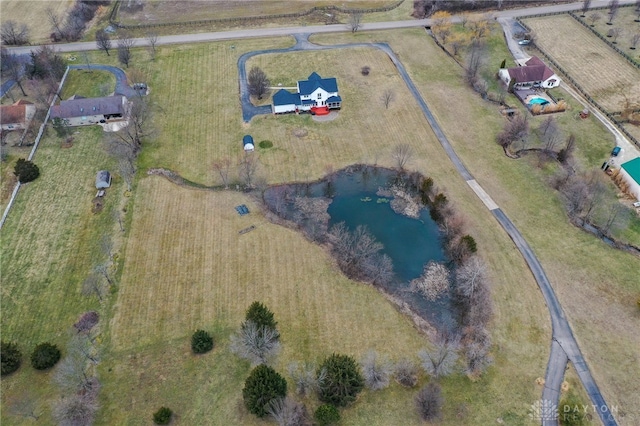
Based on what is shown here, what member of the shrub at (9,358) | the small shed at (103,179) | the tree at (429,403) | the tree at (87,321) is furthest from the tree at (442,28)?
the shrub at (9,358)

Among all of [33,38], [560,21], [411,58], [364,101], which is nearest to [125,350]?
[364,101]

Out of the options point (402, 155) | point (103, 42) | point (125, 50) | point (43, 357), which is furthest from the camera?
point (103, 42)

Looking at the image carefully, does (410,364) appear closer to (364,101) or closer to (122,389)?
(122,389)

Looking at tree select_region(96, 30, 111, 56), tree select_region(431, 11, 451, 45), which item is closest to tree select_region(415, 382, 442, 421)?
tree select_region(431, 11, 451, 45)

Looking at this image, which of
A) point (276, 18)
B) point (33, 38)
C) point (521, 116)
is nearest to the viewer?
point (521, 116)

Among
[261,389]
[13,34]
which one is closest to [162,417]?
[261,389]

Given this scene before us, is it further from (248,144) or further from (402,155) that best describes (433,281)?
(248,144)
